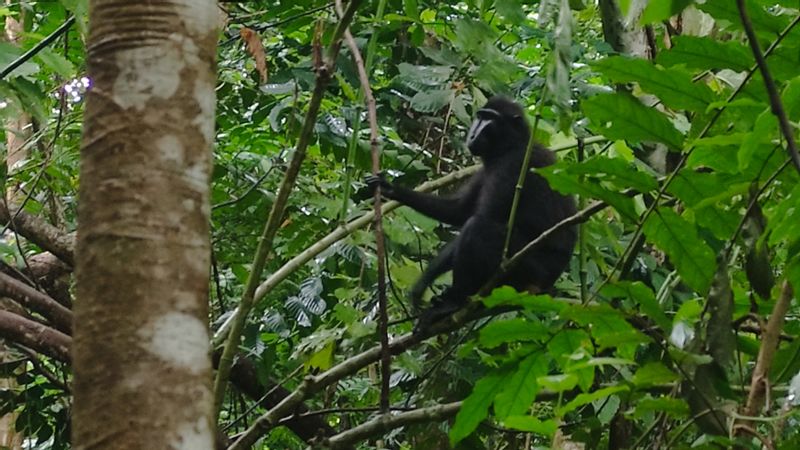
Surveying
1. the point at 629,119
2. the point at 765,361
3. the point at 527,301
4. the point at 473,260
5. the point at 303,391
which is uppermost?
the point at 473,260

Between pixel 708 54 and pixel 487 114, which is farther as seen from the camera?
pixel 487 114

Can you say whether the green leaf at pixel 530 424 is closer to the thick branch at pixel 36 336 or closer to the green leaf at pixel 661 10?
the green leaf at pixel 661 10

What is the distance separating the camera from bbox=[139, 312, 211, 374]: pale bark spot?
1772 mm

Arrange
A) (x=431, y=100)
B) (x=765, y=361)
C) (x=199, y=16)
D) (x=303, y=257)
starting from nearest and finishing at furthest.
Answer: (x=199, y=16) < (x=765, y=361) < (x=303, y=257) < (x=431, y=100)

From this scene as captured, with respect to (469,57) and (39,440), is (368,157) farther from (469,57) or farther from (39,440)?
A: (39,440)

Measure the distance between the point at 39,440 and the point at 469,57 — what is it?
3.34m

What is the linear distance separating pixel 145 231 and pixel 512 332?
107cm

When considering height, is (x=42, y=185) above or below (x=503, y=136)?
above

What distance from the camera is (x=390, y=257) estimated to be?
16.6ft

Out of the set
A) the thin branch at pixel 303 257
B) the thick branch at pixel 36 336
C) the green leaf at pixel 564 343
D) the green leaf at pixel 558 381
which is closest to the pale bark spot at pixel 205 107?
the green leaf at pixel 558 381

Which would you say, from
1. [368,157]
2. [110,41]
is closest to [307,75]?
[368,157]

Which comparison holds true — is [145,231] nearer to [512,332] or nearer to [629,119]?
[512,332]

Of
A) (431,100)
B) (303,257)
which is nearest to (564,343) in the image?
(303,257)

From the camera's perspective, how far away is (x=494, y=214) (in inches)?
239
